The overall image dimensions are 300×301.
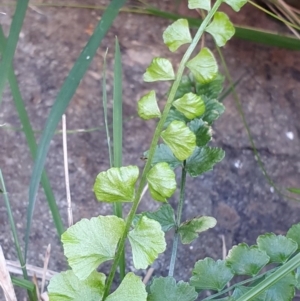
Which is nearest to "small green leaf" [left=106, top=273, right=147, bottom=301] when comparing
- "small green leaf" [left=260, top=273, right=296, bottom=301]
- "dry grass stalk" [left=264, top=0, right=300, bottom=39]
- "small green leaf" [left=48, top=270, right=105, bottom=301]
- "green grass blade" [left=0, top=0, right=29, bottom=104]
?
"small green leaf" [left=48, top=270, right=105, bottom=301]

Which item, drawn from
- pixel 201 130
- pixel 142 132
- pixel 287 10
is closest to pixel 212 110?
pixel 201 130

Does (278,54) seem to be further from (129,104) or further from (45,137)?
(45,137)

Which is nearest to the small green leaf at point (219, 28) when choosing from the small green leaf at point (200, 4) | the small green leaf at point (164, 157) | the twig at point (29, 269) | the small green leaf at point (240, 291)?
the small green leaf at point (200, 4)

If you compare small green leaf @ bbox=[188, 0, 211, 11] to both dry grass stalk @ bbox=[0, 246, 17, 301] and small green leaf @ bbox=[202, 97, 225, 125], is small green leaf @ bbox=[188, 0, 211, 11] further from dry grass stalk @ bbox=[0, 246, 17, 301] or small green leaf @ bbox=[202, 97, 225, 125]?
dry grass stalk @ bbox=[0, 246, 17, 301]

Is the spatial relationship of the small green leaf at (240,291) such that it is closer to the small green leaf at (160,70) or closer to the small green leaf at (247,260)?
the small green leaf at (247,260)

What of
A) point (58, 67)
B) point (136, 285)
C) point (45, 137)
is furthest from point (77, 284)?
point (58, 67)
